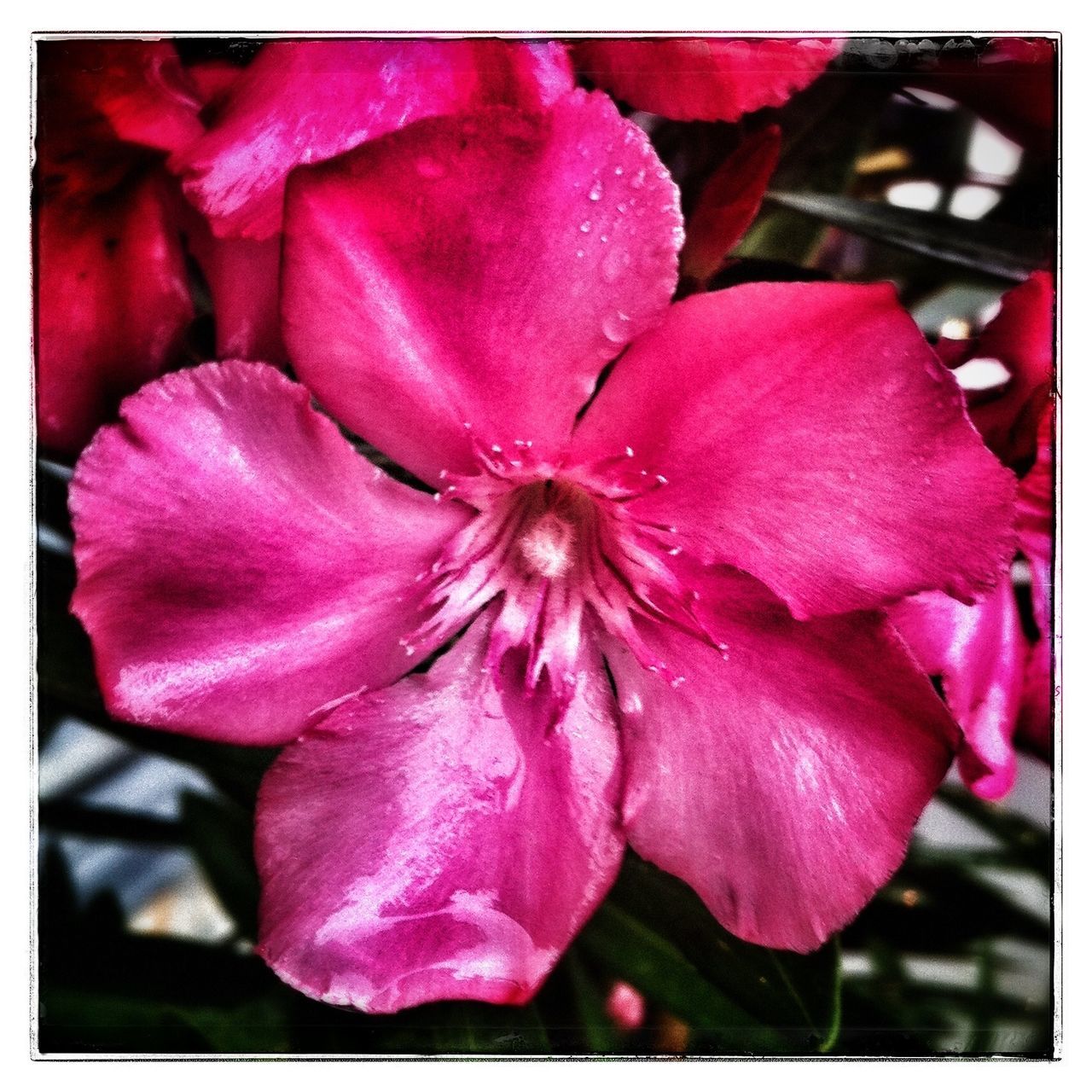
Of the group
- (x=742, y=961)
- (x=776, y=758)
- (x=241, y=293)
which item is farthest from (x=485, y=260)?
(x=742, y=961)

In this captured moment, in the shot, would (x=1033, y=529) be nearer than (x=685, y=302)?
No

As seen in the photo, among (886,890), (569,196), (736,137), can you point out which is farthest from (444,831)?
(736,137)

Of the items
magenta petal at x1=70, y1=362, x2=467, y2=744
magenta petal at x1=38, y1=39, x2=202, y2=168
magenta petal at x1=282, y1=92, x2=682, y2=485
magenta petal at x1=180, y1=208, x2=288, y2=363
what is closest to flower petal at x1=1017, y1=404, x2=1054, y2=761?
magenta petal at x1=282, y1=92, x2=682, y2=485

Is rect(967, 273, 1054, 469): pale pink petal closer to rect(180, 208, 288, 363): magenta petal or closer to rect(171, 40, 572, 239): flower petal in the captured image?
rect(171, 40, 572, 239): flower petal

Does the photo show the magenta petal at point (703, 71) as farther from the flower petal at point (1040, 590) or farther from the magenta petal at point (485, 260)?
the flower petal at point (1040, 590)
